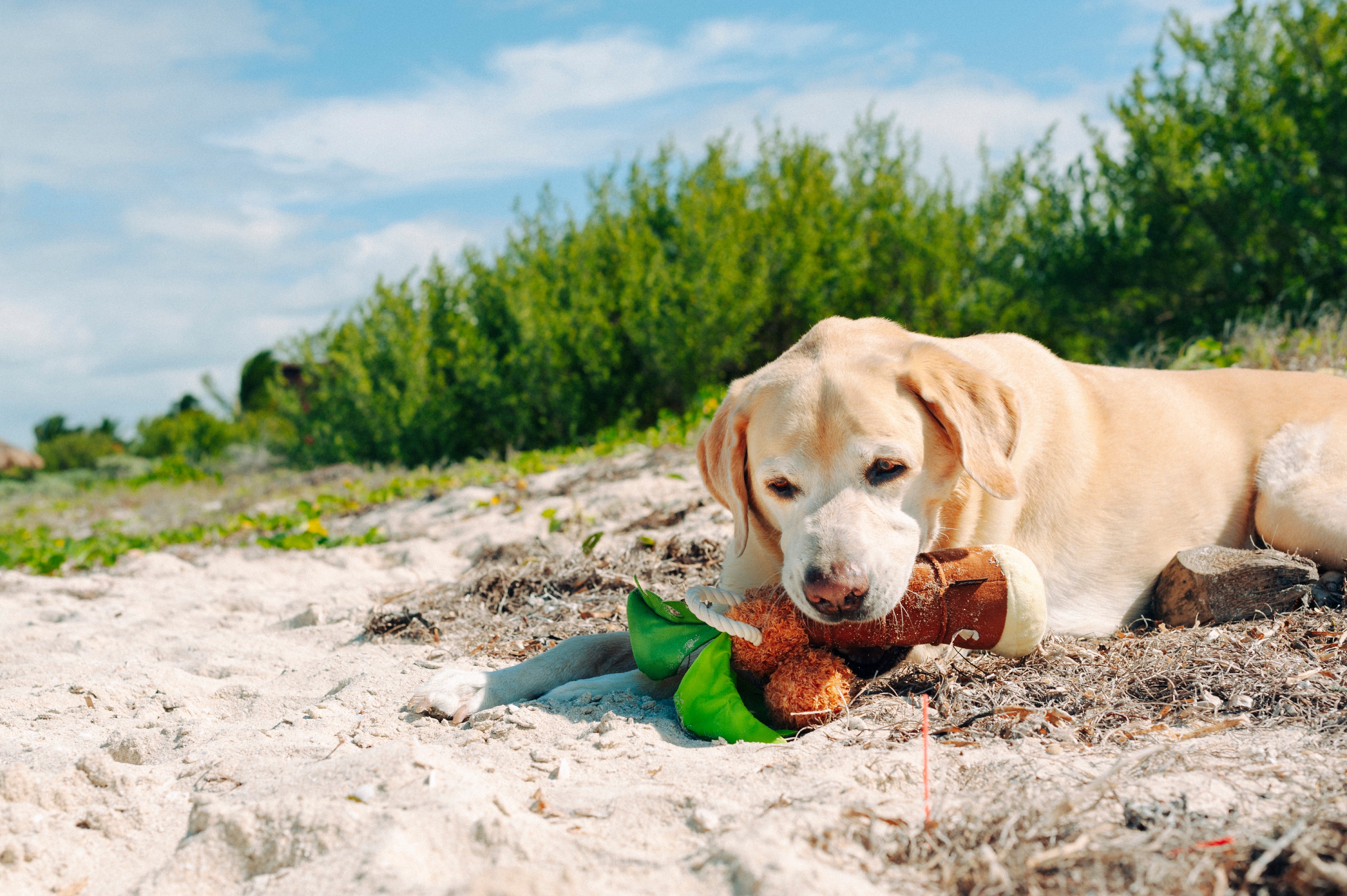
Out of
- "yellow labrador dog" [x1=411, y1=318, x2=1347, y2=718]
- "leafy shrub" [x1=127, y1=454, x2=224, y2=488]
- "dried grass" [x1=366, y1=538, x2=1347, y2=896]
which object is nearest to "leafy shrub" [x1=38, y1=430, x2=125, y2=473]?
"leafy shrub" [x1=127, y1=454, x2=224, y2=488]

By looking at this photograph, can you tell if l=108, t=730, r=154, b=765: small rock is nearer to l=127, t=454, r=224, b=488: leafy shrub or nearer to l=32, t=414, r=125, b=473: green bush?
l=127, t=454, r=224, b=488: leafy shrub

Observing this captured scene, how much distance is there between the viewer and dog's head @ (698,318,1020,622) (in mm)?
2898

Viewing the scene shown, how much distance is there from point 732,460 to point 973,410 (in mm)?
865

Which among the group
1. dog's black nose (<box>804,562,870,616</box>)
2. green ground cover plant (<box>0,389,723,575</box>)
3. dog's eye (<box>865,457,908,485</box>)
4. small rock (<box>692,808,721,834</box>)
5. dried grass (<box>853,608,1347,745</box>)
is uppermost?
dog's eye (<box>865,457,908,485</box>)

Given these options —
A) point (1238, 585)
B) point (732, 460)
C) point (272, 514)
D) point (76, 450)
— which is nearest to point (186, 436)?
point (76, 450)

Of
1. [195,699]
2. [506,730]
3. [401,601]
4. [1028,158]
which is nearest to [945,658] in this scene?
[506,730]

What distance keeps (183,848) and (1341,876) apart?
240 cm

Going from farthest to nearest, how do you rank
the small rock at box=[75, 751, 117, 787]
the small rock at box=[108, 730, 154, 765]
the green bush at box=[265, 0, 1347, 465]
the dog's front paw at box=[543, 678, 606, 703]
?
the green bush at box=[265, 0, 1347, 465] → the dog's front paw at box=[543, 678, 606, 703] → the small rock at box=[108, 730, 154, 765] → the small rock at box=[75, 751, 117, 787]

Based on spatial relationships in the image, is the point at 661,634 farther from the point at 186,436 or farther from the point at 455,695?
the point at 186,436

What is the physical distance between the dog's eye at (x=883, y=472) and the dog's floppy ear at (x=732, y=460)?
0.47m

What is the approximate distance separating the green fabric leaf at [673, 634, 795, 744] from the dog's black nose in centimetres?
38

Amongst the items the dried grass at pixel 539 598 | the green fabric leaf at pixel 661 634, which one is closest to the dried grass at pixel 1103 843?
the green fabric leaf at pixel 661 634

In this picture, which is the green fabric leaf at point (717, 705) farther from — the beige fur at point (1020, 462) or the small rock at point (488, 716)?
the small rock at point (488, 716)

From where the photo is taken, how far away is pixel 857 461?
3.10 m
